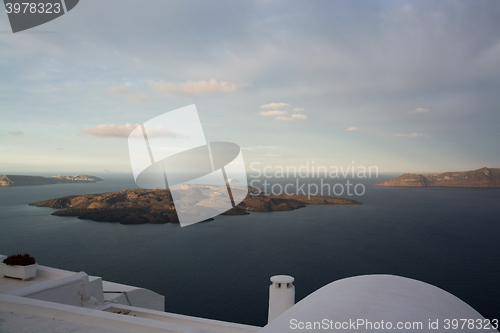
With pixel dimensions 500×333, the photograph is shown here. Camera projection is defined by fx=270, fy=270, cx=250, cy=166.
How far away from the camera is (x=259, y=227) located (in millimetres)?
50469

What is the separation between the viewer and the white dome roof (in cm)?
364

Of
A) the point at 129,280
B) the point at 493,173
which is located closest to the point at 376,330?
the point at 129,280

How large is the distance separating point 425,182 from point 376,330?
162043 mm

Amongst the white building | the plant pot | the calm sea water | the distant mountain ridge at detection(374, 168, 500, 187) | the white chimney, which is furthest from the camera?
the distant mountain ridge at detection(374, 168, 500, 187)

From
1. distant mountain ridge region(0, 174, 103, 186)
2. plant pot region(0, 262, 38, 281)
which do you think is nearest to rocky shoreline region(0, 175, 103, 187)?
distant mountain ridge region(0, 174, 103, 186)

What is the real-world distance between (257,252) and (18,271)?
99.0 ft

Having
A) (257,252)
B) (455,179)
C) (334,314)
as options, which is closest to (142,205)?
(257,252)

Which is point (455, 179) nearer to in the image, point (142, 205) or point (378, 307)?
point (142, 205)

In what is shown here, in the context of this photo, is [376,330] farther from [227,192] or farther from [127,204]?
[227,192]

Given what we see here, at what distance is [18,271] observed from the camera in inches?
294

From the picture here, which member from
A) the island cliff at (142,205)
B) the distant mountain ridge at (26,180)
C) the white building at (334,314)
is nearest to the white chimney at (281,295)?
the white building at (334,314)

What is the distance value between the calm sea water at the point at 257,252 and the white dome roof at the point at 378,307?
16.0 m

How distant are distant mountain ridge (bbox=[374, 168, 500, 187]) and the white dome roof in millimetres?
151776

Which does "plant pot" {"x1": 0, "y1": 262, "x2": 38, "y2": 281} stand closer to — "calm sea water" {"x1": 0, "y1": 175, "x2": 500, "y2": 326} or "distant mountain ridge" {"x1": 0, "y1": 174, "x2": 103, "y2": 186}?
"calm sea water" {"x1": 0, "y1": 175, "x2": 500, "y2": 326}
